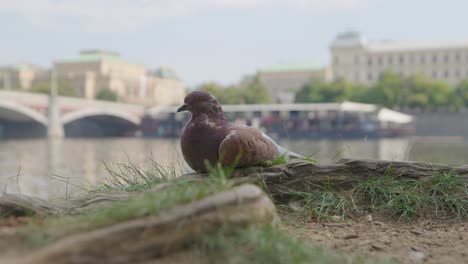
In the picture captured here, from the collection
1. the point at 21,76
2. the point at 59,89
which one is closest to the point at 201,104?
the point at 59,89

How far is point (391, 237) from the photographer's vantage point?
255cm

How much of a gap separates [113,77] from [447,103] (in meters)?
44.8

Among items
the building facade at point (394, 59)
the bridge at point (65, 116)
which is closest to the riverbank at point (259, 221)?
the bridge at point (65, 116)

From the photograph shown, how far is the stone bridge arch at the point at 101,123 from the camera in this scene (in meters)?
41.1

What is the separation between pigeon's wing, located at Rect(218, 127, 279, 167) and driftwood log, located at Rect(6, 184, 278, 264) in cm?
71

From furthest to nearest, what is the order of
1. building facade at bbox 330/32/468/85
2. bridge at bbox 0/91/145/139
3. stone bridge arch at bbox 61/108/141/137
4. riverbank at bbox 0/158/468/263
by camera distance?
building facade at bbox 330/32/468/85 < stone bridge arch at bbox 61/108/141/137 < bridge at bbox 0/91/145/139 < riverbank at bbox 0/158/468/263

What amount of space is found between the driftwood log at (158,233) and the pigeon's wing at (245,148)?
2.31 feet

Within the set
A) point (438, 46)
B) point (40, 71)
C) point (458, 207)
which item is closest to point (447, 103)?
point (438, 46)

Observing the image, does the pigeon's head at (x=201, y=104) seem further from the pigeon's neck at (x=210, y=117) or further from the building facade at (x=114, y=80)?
the building facade at (x=114, y=80)

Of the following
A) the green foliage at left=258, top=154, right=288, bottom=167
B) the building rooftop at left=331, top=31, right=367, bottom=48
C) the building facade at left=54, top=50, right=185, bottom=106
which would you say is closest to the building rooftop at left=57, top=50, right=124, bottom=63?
the building facade at left=54, top=50, right=185, bottom=106

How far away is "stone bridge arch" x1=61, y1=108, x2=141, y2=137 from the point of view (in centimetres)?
4112

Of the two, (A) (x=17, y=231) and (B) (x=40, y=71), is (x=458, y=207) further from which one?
(B) (x=40, y=71)

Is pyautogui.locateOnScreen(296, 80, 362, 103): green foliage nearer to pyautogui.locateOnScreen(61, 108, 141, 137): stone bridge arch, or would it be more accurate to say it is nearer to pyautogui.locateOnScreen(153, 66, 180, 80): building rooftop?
pyautogui.locateOnScreen(61, 108, 141, 137): stone bridge arch

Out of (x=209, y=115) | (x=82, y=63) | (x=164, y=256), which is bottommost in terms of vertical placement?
(x=164, y=256)
